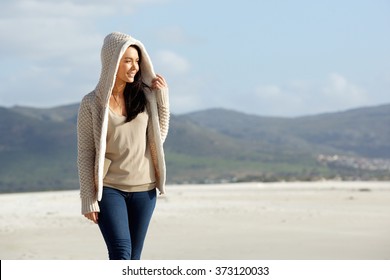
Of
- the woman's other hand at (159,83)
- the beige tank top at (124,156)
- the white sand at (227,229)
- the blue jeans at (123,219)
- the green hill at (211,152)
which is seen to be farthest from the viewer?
the green hill at (211,152)

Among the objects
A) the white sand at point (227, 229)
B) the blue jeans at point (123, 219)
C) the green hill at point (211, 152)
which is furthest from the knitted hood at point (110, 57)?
the green hill at point (211, 152)

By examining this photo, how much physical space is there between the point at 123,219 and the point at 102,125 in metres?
0.56

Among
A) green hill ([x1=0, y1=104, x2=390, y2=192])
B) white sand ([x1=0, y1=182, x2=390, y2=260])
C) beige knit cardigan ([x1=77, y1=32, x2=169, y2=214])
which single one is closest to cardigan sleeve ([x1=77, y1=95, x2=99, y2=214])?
beige knit cardigan ([x1=77, y1=32, x2=169, y2=214])

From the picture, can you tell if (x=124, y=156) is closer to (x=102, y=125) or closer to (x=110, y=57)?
(x=102, y=125)

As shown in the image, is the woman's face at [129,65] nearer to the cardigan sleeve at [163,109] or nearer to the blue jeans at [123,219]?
the cardigan sleeve at [163,109]

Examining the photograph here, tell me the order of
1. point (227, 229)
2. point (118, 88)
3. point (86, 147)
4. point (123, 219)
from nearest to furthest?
point (123, 219) → point (86, 147) → point (118, 88) → point (227, 229)

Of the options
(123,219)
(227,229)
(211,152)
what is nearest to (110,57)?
(123,219)

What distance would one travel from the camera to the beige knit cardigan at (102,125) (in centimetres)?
584

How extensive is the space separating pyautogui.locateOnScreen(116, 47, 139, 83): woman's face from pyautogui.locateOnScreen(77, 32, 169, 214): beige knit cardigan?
2.5 inches

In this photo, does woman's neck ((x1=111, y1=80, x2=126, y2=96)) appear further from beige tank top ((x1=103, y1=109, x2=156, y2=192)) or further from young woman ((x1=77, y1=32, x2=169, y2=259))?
beige tank top ((x1=103, y1=109, x2=156, y2=192))

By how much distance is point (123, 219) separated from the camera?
5.80 meters

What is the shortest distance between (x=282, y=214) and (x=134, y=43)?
13713mm

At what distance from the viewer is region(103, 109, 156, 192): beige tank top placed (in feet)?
19.3
